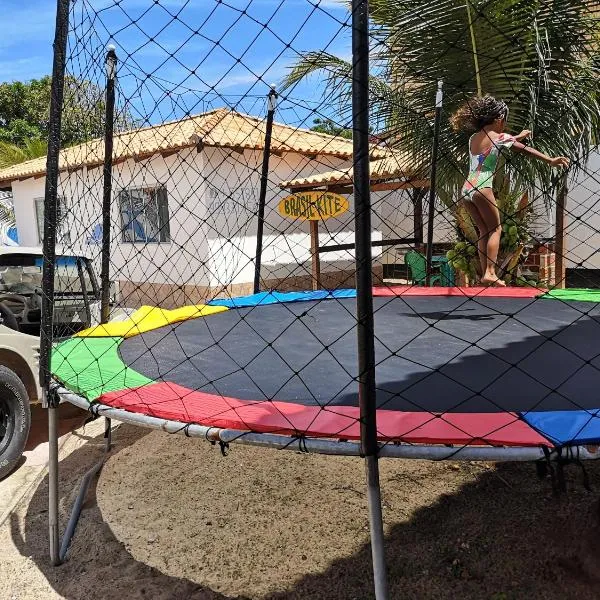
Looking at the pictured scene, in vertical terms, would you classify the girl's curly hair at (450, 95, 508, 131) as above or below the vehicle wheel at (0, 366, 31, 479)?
above

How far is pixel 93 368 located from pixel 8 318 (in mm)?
1262

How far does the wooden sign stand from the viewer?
5906 mm

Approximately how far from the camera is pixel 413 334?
8.52 ft

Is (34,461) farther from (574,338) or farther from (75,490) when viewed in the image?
(574,338)

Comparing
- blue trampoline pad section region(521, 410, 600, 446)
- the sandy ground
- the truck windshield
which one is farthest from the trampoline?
the truck windshield

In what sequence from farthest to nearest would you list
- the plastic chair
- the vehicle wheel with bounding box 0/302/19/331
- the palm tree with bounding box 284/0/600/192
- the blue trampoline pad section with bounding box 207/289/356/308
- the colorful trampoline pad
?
the plastic chair → the blue trampoline pad section with bounding box 207/289/356/308 → the palm tree with bounding box 284/0/600/192 → the vehicle wheel with bounding box 0/302/19/331 → the colorful trampoline pad

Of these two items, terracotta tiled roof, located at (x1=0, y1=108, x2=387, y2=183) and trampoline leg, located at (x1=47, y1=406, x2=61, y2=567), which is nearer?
trampoline leg, located at (x1=47, y1=406, x2=61, y2=567)

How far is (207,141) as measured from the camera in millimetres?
6773

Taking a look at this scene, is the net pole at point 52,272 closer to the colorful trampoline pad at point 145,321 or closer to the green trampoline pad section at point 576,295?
the colorful trampoline pad at point 145,321

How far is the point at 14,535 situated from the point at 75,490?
1.20 feet

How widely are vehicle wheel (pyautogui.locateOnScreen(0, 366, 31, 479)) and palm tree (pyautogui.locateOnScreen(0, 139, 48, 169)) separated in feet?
33.1

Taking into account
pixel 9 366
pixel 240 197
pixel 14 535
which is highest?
pixel 240 197

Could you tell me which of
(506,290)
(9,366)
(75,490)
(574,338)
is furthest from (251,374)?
(506,290)

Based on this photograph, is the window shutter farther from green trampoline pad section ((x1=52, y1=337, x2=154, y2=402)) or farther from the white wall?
green trampoline pad section ((x1=52, y1=337, x2=154, y2=402))
